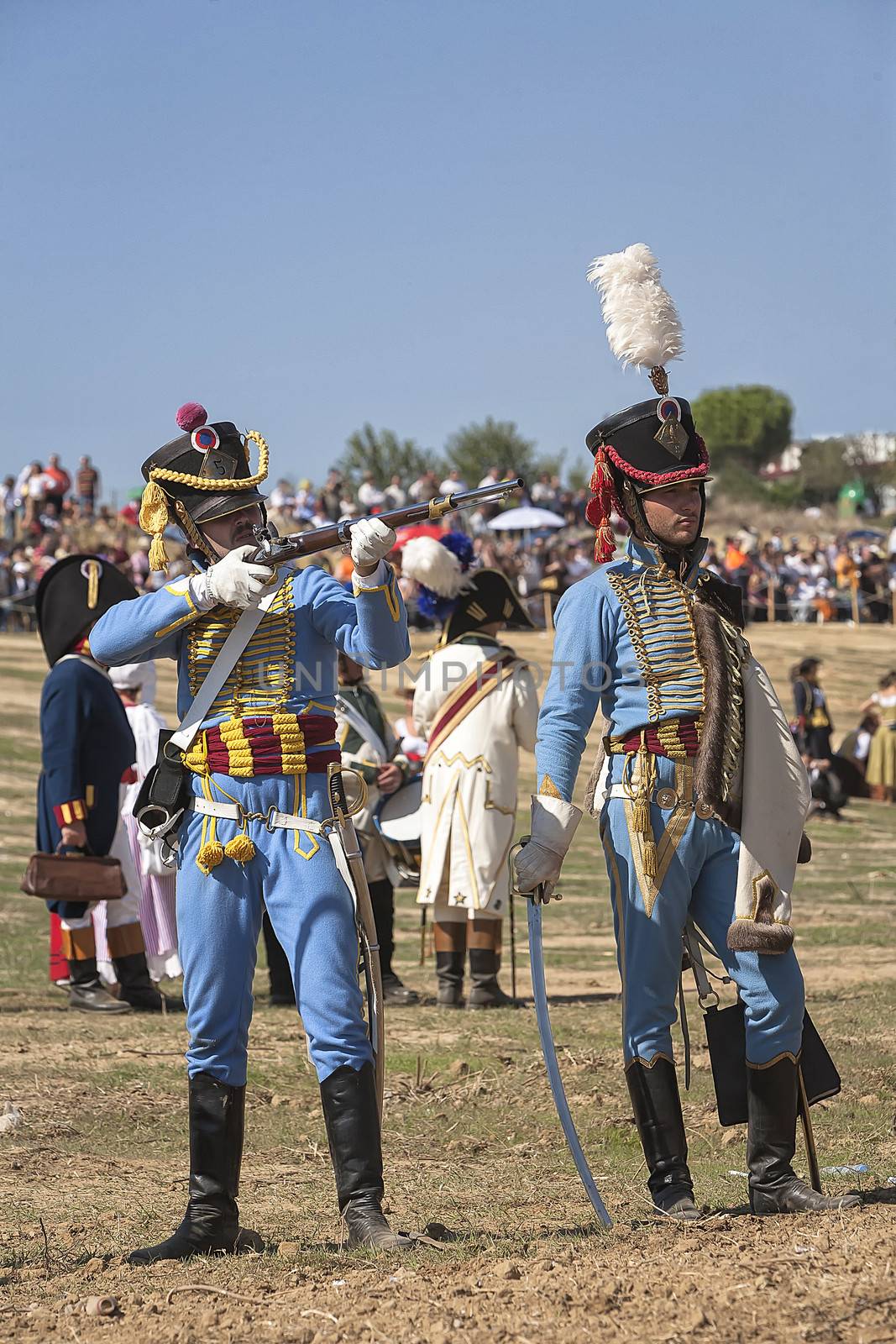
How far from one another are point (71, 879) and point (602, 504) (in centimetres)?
467

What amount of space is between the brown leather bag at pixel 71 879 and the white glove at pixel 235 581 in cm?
448

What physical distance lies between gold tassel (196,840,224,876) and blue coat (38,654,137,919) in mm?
4602

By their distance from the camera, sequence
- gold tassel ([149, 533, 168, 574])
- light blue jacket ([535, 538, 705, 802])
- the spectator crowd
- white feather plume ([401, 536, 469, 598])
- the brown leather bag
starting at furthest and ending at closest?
the spectator crowd
white feather plume ([401, 536, 469, 598])
the brown leather bag
gold tassel ([149, 533, 168, 574])
light blue jacket ([535, 538, 705, 802])

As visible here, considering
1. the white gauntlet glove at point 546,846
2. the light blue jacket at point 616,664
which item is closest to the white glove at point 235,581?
the light blue jacket at point 616,664

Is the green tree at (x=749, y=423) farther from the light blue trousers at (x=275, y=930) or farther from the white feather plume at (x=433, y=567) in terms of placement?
the light blue trousers at (x=275, y=930)

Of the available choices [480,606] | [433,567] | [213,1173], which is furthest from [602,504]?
[480,606]

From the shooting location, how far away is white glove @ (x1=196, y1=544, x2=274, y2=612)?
4.84 metres

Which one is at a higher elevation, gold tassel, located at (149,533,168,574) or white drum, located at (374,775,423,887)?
gold tassel, located at (149,533,168,574)

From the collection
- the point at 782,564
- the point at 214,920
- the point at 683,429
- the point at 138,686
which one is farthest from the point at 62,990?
the point at 782,564

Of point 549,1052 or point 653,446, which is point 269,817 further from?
point 653,446

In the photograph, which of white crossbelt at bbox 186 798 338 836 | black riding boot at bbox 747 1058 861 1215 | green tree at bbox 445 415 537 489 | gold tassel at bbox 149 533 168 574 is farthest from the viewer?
green tree at bbox 445 415 537 489

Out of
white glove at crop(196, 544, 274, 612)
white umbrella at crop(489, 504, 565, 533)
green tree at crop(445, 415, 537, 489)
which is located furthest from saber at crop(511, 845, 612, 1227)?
green tree at crop(445, 415, 537, 489)

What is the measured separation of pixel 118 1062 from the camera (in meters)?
7.91

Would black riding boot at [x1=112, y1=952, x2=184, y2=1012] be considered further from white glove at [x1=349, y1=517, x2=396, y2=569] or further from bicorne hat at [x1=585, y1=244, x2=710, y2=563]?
white glove at [x1=349, y1=517, x2=396, y2=569]
